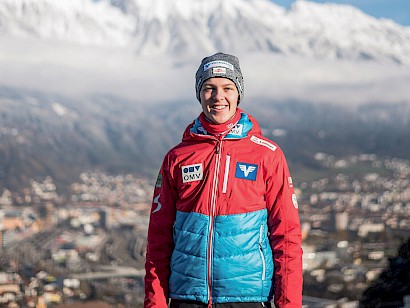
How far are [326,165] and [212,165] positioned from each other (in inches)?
3409

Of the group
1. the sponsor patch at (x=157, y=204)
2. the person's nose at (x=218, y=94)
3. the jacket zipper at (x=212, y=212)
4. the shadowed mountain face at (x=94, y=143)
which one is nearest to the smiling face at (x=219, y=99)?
the person's nose at (x=218, y=94)

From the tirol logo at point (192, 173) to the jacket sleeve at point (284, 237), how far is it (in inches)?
9.2

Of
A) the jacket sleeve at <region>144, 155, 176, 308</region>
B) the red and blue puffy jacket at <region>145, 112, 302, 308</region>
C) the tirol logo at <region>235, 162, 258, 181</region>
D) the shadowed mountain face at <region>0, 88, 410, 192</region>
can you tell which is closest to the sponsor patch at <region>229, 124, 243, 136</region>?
the red and blue puffy jacket at <region>145, 112, 302, 308</region>

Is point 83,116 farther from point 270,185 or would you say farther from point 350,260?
point 270,185

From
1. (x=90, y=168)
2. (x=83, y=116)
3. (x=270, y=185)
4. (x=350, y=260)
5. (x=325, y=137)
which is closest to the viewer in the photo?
(x=270, y=185)

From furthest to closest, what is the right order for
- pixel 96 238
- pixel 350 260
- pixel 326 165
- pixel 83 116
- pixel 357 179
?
pixel 83 116, pixel 326 165, pixel 357 179, pixel 96 238, pixel 350 260

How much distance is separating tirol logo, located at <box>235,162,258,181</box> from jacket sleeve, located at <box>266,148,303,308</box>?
58mm

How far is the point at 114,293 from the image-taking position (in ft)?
61.4

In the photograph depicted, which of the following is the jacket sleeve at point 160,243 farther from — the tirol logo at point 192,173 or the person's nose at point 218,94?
the person's nose at point 218,94

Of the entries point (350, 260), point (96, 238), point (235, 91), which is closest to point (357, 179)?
point (96, 238)

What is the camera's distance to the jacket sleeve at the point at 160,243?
2729 millimetres

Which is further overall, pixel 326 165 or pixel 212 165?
pixel 326 165

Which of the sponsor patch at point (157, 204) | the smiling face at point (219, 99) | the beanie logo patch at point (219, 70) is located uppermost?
the beanie logo patch at point (219, 70)

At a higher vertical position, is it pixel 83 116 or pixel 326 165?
pixel 83 116
